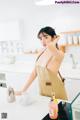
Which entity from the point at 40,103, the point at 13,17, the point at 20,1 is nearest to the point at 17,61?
the point at 13,17

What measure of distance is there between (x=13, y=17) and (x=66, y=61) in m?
1.22

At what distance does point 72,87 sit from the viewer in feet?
10.3

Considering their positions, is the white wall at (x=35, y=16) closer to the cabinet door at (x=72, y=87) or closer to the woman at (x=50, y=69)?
the woman at (x=50, y=69)

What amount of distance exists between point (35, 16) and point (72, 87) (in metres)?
1.34

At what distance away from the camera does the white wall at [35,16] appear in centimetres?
337

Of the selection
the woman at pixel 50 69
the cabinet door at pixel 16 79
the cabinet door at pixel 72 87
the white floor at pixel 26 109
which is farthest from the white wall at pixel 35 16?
the white floor at pixel 26 109

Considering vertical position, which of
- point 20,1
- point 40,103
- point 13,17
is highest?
point 20,1

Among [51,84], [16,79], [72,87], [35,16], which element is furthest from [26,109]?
[35,16]

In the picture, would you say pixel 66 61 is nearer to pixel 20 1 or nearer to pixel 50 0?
pixel 50 0

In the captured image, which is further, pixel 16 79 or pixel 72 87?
pixel 16 79

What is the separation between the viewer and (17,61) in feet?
13.6

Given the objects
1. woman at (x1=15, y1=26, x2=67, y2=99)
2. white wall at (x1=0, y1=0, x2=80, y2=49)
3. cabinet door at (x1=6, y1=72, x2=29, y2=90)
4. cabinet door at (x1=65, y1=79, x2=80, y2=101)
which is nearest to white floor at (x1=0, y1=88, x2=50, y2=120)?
woman at (x1=15, y1=26, x2=67, y2=99)

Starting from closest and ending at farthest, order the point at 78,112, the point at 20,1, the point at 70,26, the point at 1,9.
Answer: the point at 78,112 < the point at 70,26 < the point at 20,1 < the point at 1,9

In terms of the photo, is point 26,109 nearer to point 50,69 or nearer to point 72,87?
point 50,69
